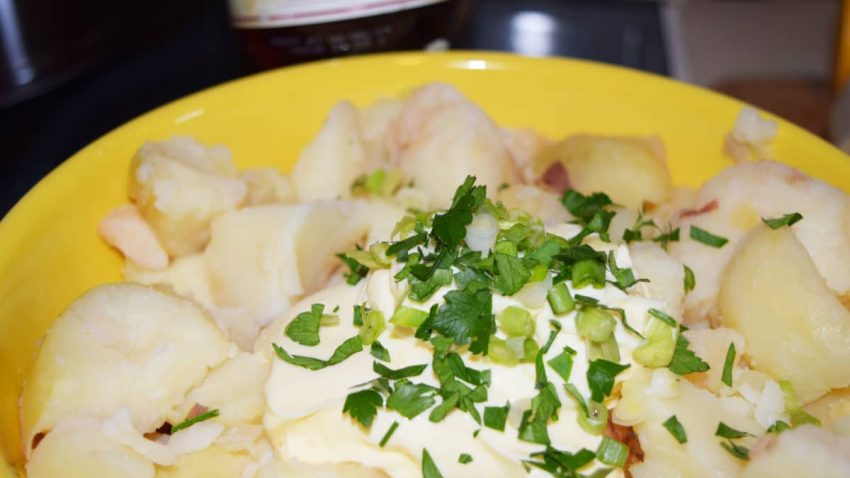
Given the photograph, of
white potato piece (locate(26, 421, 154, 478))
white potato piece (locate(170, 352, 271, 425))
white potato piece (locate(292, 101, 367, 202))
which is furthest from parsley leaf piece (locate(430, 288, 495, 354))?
white potato piece (locate(292, 101, 367, 202))

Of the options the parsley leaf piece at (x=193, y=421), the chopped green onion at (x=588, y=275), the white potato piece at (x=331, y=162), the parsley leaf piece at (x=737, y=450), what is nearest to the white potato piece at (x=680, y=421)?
the parsley leaf piece at (x=737, y=450)

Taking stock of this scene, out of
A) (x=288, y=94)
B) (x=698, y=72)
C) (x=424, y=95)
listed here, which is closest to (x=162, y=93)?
(x=288, y=94)

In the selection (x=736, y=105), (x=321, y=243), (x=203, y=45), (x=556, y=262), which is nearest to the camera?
(x=556, y=262)

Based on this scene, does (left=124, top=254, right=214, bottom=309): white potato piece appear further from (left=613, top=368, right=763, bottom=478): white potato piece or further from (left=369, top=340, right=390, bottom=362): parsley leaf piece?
(left=613, top=368, right=763, bottom=478): white potato piece

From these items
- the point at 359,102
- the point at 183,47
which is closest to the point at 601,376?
the point at 359,102

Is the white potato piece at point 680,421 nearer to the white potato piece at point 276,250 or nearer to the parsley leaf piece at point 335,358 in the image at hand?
the parsley leaf piece at point 335,358

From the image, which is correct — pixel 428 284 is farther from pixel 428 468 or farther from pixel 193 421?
pixel 193 421

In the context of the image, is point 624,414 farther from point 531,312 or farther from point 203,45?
point 203,45
